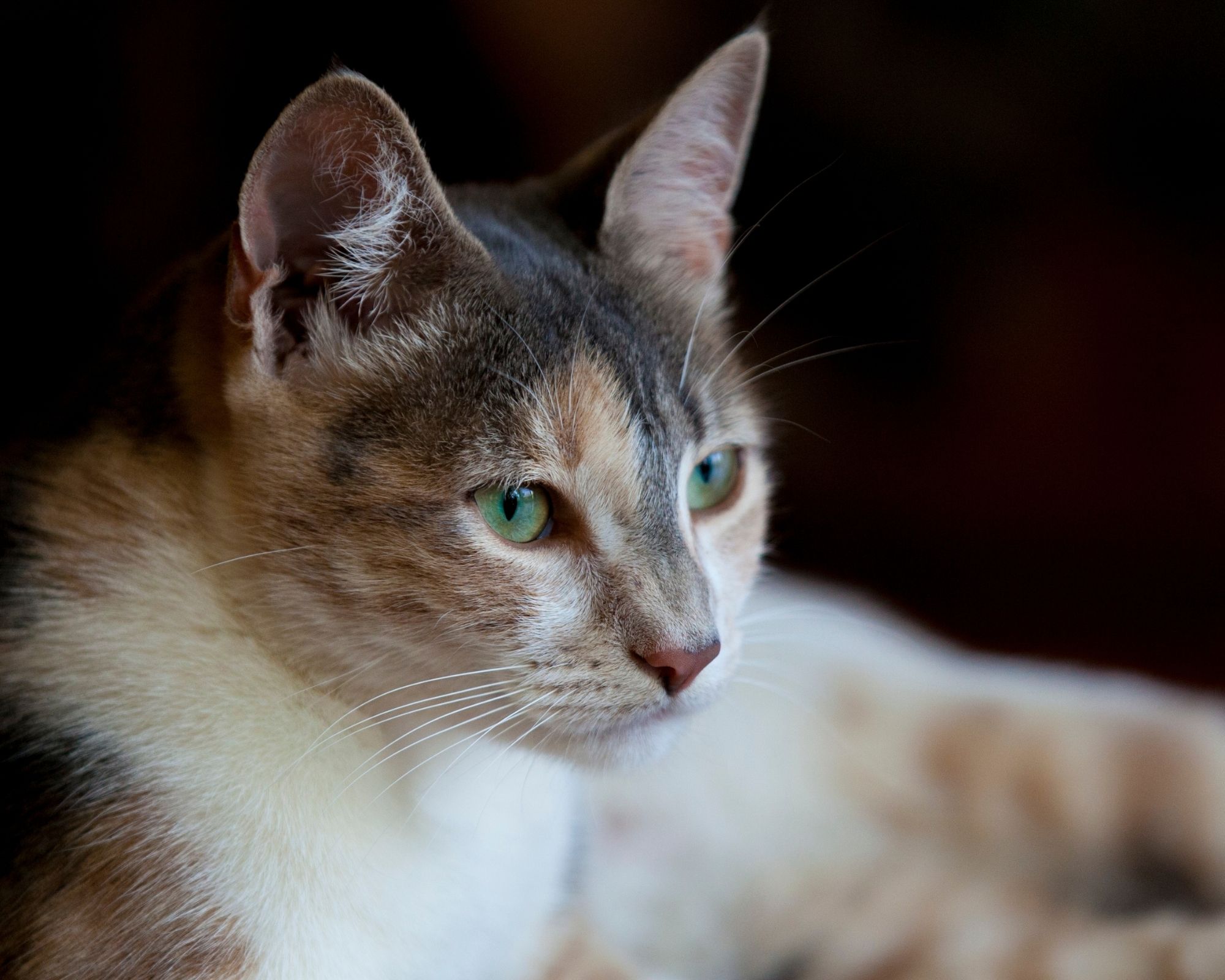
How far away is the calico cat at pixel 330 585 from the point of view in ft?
3.04

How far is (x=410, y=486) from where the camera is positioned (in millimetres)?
957

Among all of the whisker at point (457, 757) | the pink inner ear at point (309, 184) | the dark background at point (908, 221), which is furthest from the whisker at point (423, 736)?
the dark background at point (908, 221)

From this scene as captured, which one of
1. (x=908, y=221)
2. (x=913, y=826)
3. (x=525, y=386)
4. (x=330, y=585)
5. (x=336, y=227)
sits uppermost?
(x=336, y=227)

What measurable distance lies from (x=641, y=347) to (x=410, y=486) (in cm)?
27

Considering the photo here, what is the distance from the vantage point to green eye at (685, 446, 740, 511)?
45.0 inches

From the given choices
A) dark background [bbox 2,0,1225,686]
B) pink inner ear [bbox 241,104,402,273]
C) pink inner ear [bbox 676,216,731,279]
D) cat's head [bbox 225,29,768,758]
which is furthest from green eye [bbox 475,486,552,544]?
dark background [bbox 2,0,1225,686]

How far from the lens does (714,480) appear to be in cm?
116

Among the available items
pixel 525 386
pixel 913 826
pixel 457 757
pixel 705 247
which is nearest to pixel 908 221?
pixel 705 247

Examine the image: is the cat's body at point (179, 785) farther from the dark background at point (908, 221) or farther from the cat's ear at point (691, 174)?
the dark background at point (908, 221)

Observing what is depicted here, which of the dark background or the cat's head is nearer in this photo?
the cat's head

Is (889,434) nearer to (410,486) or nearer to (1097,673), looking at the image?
(1097,673)

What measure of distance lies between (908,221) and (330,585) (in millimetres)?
1668

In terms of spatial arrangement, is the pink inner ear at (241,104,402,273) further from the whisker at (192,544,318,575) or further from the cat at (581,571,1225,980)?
the cat at (581,571,1225,980)

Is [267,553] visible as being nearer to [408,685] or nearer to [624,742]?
[408,685]
